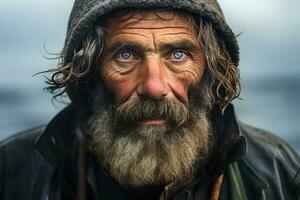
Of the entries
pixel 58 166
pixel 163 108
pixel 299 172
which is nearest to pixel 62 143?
pixel 58 166

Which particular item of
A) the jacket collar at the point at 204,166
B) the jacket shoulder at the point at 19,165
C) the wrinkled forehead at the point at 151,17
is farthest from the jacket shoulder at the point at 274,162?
the jacket shoulder at the point at 19,165

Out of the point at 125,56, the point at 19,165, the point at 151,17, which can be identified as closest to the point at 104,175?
the point at 19,165

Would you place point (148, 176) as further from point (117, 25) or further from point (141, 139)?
point (117, 25)

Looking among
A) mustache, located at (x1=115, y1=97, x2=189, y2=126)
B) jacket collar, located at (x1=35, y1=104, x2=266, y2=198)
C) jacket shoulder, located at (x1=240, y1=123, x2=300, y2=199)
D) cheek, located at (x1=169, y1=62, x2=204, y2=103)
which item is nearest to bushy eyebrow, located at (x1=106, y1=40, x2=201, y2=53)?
cheek, located at (x1=169, y1=62, x2=204, y2=103)

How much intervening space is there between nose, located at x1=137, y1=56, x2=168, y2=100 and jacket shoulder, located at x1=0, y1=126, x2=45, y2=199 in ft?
2.51

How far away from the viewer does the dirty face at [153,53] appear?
6113 mm

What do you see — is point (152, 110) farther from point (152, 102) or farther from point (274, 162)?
point (274, 162)

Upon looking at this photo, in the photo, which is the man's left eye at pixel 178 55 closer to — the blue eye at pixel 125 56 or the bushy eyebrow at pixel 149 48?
the bushy eyebrow at pixel 149 48

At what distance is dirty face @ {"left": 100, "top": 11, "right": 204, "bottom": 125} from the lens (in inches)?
241

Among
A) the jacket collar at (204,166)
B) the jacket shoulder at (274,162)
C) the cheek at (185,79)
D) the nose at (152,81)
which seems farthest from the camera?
the jacket shoulder at (274,162)

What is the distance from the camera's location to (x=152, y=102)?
6098 millimetres

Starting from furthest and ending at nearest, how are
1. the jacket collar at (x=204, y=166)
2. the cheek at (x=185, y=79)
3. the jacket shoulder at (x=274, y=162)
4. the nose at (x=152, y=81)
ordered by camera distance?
the jacket shoulder at (x=274, y=162), the jacket collar at (x=204, y=166), the cheek at (x=185, y=79), the nose at (x=152, y=81)

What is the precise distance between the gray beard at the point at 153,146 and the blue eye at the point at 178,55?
→ 0.70 feet

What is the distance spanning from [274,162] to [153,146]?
69cm
